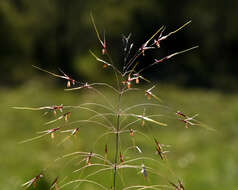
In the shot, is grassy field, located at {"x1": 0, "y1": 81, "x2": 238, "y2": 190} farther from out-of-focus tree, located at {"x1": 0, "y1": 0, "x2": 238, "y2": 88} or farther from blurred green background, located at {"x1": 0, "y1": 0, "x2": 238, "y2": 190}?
out-of-focus tree, located at {"x1": 0, "y1": 0, "x2": 238, "y2": 88}

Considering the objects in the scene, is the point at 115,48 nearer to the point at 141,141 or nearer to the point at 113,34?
the point at 113,34

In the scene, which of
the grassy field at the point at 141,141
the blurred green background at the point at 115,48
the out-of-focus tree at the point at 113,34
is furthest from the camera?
the out-of-focus tree at the point at 113,34

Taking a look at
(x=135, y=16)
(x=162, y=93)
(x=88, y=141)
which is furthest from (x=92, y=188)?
(x=135, y=16)

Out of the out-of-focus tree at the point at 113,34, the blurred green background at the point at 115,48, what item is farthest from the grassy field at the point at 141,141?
the out-of-focus tree at the point at 113,34

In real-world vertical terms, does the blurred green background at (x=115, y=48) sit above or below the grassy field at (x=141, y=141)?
above

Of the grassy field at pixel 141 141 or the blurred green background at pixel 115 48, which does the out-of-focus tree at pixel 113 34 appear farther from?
the grassy field at pixel 141 141

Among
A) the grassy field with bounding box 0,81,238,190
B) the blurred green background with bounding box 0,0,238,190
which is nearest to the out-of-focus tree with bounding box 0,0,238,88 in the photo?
the blurred green background with bounding box 0,0,238,190

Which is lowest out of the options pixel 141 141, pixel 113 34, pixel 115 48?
pixel 141 141

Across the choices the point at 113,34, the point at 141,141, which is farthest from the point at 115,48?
the point at 141,141
